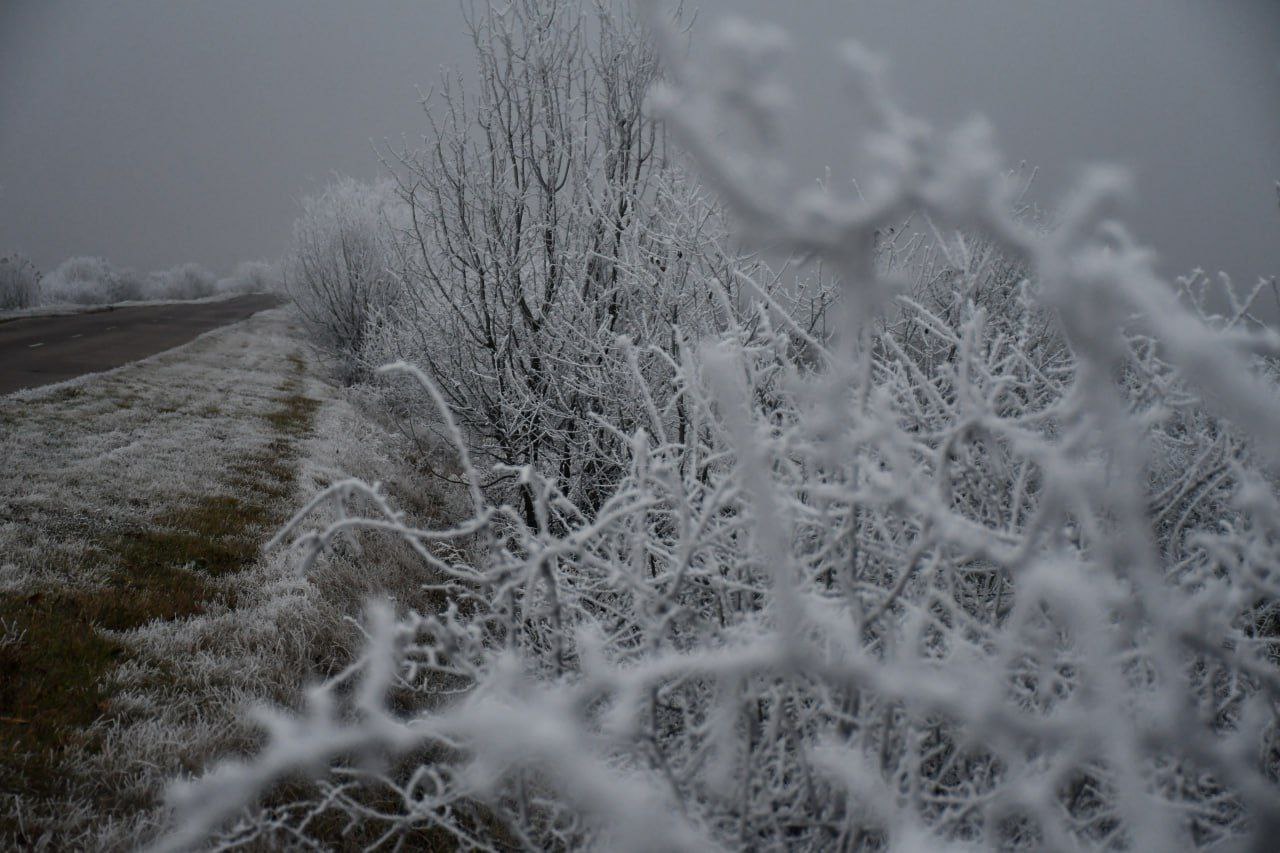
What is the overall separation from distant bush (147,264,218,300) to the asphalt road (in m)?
29.2

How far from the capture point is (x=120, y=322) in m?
25.0

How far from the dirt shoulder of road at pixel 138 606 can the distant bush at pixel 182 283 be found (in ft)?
186

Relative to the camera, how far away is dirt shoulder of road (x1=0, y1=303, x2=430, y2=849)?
8.43 ft

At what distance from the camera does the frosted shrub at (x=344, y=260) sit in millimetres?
15391

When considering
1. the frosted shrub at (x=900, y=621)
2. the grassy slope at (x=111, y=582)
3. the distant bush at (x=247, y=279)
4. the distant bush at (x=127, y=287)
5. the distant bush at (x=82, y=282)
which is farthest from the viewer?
the distant bush at (x=247, y=279)

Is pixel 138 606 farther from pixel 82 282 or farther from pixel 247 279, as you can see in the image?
pixel 247 279

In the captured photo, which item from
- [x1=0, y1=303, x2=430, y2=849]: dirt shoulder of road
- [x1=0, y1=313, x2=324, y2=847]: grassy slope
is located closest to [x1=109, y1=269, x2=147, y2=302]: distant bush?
[x1=0, y1=313, x2=324, y2=847]: grassy slope

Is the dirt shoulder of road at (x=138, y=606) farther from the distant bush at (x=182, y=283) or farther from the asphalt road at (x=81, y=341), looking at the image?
the distant bush at (x=182, y=283)

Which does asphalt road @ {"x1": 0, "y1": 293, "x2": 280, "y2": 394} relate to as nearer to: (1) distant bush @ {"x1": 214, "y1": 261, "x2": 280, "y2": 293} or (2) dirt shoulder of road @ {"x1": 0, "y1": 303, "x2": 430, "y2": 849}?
→ (2) dirt shoulder of road @ {"x1": 0, "y1": 303, "x2": 430, "y2": 849}

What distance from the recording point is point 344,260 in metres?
15.9

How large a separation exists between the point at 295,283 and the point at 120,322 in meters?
12.2

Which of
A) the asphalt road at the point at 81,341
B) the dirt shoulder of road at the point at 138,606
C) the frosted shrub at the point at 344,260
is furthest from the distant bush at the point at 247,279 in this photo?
the dirt shoulder of road at the point at 138,606

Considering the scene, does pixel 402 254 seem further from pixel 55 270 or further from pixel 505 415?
pixel 55 270

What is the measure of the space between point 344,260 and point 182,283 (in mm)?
56513
